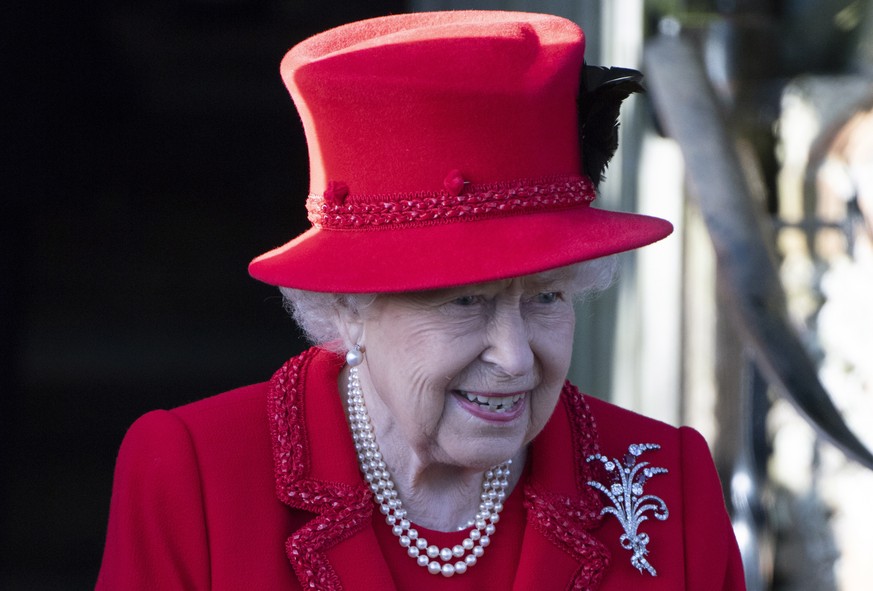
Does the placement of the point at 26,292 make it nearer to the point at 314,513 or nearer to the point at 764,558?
the point at 314,513

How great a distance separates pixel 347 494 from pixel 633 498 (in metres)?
0.54

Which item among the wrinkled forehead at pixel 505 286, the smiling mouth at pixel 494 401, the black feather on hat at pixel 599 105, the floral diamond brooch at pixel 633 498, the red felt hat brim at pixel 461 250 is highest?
the black feather on hat at pixel 599 105

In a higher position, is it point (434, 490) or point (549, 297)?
point (549, 297)

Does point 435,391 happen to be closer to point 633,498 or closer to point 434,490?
point 434,490

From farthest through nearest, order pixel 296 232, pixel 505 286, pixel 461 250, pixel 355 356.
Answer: pixel 296 232 → pixel 355 356 → pixel 505 286 → pixel 461 250

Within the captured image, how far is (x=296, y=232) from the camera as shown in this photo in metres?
A: 3.65

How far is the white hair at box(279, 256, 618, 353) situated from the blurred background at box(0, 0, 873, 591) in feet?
3.20

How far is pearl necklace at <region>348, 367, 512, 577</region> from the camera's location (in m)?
2.22

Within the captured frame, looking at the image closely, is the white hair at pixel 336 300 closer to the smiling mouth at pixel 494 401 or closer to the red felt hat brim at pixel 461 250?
the red felt hat brim at pixel 461 250

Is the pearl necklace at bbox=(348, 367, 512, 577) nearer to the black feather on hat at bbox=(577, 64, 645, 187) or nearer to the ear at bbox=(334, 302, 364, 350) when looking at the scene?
the ear at bbox=(334, 302, 364, 350)

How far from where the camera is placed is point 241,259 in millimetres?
3600

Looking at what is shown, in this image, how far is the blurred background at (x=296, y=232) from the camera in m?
3.28

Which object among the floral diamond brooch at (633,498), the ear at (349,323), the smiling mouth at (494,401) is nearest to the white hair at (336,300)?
the ear at (349,323)

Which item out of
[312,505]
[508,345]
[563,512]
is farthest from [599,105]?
[312,505]
